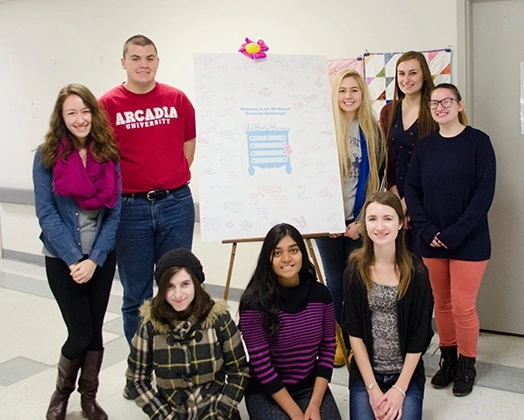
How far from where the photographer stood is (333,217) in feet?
9.14

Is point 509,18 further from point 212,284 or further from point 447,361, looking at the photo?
point 212,284

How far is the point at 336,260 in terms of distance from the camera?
2957 mm

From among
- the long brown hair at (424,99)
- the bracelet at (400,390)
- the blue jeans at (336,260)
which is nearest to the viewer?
the bracelet at (400,390)

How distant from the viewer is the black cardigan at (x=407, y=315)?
7.42 ft

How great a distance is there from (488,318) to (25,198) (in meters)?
3.83

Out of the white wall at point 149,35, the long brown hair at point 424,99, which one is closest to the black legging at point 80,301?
the long brown hair at point 424,99

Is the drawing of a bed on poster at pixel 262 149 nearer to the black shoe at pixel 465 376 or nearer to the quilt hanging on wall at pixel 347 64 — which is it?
the quilt hanging on wall at pixel 347 64

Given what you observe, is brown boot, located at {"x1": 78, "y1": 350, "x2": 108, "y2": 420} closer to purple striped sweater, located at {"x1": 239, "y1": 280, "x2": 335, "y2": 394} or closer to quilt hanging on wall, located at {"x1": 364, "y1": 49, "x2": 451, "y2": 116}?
purple striped sweater, located at {"x1": 239, "y1": 280, "x2": 335, "y2": 394}

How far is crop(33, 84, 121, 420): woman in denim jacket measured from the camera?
2377 millimetres

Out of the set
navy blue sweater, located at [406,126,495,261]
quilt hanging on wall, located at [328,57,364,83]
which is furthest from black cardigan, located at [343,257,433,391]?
quilt hanging on wall, located at [328,57,364,83]

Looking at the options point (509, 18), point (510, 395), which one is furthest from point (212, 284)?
point (509, 18)

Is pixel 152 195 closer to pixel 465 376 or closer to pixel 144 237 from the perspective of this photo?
pixel 144 237

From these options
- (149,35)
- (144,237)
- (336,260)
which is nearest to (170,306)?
(144,237)

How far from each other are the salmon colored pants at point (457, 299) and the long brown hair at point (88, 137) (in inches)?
58.1
